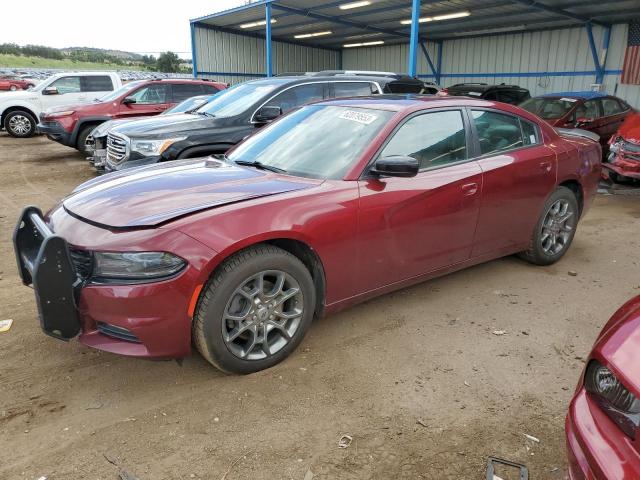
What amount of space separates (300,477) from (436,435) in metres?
0.73

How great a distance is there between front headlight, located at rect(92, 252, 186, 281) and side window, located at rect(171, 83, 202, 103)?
10.3m

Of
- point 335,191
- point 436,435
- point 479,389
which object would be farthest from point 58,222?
point 479,389

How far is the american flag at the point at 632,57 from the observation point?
51.4 ft

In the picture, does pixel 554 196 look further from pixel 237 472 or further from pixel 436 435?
pixel 237 472

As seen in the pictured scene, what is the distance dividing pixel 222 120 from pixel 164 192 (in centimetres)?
395

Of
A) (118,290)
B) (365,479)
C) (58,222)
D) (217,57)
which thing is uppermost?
(217,57)

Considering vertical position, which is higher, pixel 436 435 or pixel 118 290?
pixel 118 290


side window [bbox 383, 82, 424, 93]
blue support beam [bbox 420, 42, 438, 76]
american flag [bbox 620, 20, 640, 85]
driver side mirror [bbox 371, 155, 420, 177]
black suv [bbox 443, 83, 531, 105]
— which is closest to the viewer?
driver side mirror [bbox 371, 155, 420, 177]

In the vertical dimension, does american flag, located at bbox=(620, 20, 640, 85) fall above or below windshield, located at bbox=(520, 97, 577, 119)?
above

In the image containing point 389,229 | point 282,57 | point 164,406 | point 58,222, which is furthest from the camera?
point 282,57

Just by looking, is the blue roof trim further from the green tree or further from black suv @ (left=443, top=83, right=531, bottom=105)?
the green tree

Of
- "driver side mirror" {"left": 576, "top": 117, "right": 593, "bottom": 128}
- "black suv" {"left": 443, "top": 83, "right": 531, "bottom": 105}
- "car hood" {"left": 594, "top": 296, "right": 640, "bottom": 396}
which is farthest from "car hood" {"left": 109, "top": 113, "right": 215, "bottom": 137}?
"black suv" {"left": 443, "top": 83, "right": 531, "bottom": 105}

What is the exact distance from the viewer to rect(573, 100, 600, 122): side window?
1026 centimetres

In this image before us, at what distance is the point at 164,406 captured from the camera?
275 cm
